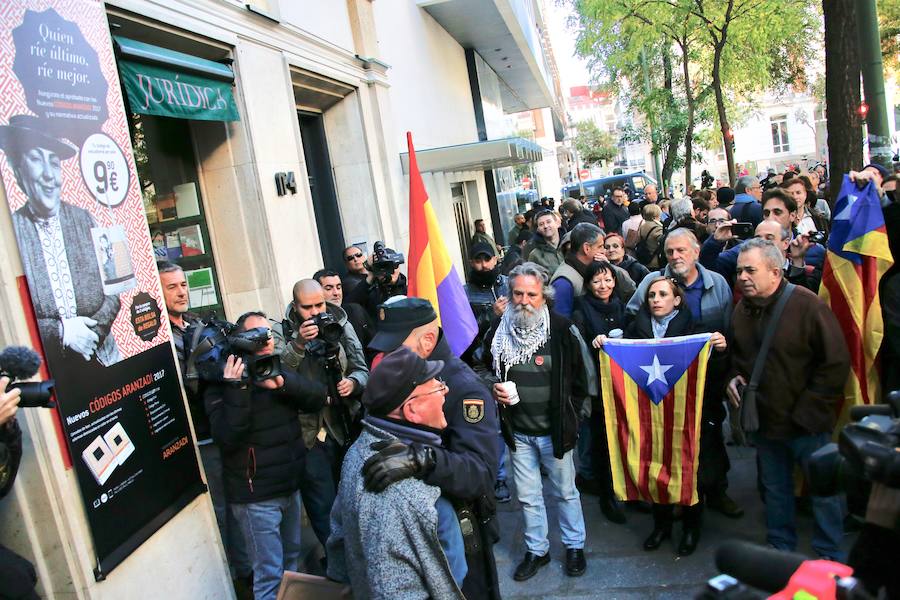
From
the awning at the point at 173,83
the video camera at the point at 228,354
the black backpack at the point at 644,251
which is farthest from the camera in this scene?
the black backpack at the point at 644,251

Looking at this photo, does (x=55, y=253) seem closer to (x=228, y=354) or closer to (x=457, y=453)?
(x=228, y=354)

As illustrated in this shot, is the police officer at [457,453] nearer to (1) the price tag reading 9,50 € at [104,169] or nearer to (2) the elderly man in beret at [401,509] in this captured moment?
(2) the elderly man in beret at [401,509]

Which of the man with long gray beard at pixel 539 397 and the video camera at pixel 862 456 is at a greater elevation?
the video camera at pixel 862 456

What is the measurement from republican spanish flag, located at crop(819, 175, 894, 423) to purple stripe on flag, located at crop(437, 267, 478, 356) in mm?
2222

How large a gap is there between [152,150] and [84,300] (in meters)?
2.76

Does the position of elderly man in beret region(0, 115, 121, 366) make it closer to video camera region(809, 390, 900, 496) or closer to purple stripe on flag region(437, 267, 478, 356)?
purple stripe on flag region(437, 267, 478, 356)

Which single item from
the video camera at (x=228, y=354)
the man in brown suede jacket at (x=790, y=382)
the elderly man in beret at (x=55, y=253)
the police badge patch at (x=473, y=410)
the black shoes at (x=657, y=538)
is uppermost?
the elderly man in beret at (x=55, y=253)

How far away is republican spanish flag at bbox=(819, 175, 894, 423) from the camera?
417 centimetres

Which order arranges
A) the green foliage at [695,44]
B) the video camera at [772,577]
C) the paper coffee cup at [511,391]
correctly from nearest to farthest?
the video camera at [772,577] < the paper coffee cup at [511,391] < the green foliage at [695,44]

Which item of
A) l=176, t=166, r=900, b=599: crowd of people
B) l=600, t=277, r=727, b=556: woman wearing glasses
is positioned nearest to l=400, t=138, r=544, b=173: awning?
l=176, t=166, r=900, b=599: crowd of people

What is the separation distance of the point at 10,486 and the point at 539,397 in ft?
8.70

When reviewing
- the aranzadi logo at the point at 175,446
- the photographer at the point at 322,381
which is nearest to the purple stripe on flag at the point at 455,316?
the photographer at the point at 322,381

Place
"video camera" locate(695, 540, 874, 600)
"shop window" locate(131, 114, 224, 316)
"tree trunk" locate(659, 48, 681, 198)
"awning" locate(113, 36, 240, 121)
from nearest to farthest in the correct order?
"video camera" locate(695, 540, 874, 600), "awning" locate(113, 36, 240, 121), "shop window" locate(131, 114, 224, 316), "tree trunk" locate(659, 48, 681, 198)

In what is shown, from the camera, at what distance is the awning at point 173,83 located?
180 inches
